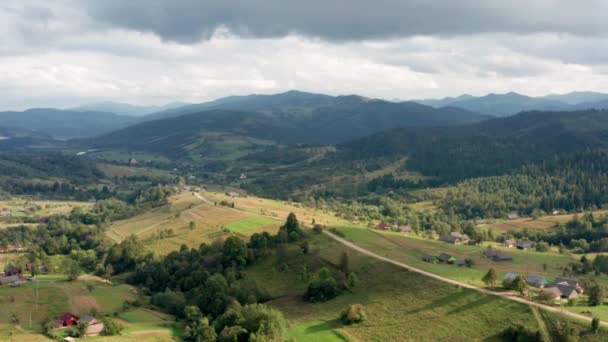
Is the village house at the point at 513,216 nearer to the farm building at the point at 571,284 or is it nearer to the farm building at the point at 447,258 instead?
the farm building at the point at 447,258

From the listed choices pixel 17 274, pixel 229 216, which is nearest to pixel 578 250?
pixel 229 216

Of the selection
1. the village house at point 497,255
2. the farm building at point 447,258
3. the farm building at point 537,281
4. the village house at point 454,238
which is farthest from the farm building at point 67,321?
the village house at point 454,238

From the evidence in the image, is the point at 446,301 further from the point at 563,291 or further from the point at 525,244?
the point at 525,244

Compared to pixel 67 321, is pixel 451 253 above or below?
above

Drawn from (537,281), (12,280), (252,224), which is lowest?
(12,280)

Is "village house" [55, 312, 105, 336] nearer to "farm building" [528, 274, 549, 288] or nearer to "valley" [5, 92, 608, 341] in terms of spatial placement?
"valley" [5, 92, 608, 341]

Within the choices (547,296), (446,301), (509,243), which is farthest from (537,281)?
(509,243)

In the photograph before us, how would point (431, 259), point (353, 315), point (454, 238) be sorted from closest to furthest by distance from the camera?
point (353, 315)
point (431, 259)
point (454, 238)

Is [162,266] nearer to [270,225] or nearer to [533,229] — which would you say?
[270,225]
